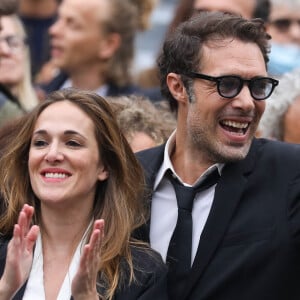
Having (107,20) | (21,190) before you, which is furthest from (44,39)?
(21,190)

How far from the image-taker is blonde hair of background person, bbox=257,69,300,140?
6891 millimetres

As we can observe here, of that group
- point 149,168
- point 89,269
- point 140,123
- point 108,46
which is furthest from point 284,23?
point 89,269

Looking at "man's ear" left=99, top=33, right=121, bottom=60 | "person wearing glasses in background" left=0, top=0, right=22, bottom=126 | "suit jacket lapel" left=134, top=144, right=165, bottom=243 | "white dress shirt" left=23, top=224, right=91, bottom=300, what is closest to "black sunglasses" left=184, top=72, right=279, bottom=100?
"suit jacket lapel" left=134, top=144, right=165, bottom=243

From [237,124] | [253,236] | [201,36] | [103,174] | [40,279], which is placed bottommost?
[40,279]

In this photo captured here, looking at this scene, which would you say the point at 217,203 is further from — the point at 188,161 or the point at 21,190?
the point at 21,190

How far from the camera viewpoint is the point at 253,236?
Result: 5.26m

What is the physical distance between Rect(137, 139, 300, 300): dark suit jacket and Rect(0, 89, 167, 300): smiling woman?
226mm

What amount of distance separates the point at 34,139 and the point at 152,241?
684mm

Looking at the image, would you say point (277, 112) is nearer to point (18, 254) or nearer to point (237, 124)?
point (237, 124)

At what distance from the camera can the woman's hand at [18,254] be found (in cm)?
497

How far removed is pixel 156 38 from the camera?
1118 centimetres

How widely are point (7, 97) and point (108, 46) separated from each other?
1241mm

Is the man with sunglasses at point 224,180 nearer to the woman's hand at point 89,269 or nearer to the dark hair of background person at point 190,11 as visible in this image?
the woman's hand at point 89,269

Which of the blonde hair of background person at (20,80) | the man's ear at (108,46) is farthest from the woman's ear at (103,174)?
the man's ear at (108,46)
